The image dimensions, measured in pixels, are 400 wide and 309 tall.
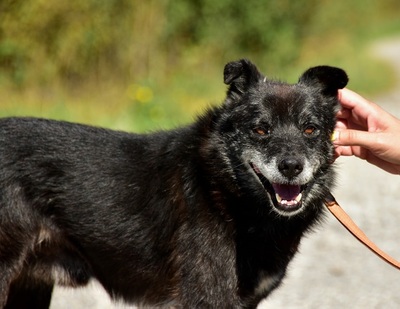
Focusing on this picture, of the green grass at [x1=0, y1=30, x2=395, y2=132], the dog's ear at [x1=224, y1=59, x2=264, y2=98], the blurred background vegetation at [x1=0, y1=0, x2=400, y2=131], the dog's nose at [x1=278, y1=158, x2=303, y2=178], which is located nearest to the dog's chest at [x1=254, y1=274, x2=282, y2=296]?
the dog's nose at [x1=278, y1=158, x2=303, y2=178]

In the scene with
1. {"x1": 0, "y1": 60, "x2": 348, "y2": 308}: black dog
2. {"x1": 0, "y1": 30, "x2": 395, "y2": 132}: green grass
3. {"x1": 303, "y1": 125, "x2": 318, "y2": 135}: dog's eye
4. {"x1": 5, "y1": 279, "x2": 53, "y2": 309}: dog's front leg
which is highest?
{"x1": 303, "y1": 125, "x2": 318, "y2": 135}: dog's eye

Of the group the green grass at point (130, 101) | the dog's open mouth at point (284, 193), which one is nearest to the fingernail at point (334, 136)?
the dog's open mouth at point (284, 193)

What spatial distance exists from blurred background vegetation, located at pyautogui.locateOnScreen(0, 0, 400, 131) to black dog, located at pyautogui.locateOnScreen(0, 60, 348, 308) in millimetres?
5570

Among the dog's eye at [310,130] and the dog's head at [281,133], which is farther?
the dog's eye at [310,130]

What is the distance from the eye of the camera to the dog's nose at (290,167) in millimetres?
3783

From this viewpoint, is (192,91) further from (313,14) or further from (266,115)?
(266,115)

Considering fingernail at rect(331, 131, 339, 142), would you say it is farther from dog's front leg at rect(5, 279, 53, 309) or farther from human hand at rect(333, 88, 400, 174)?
dog's front leg at rect(5, 279, 53, 309)

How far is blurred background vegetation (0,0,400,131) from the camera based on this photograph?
34.3ft

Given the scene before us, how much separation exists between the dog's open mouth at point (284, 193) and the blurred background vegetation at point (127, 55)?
5.95 meters

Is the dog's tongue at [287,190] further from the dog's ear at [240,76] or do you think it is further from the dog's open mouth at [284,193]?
the dog's ear at [240,76]

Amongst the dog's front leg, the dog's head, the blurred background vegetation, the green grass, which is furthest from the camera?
the blurred background vegetation

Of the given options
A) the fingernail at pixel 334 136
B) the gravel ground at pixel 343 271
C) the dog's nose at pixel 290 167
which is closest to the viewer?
the dog's nose at pixel 290 167

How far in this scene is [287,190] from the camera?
3.99 m

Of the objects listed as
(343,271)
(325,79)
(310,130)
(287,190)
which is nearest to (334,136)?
(310,130)
